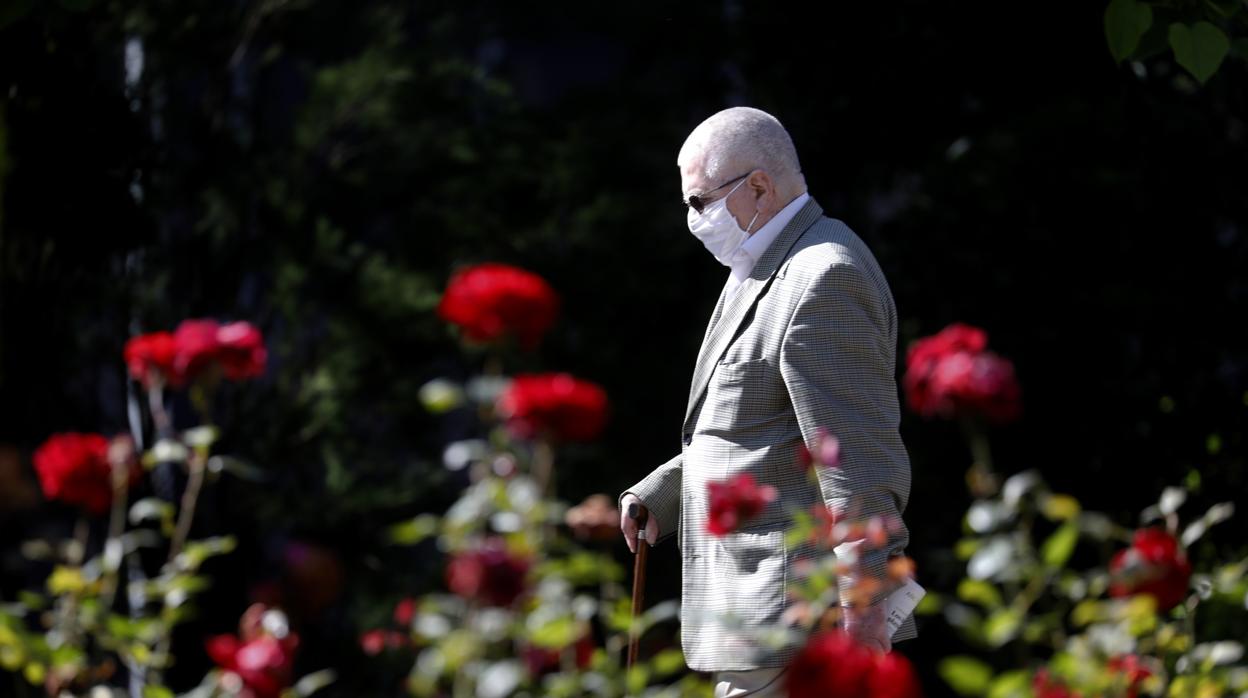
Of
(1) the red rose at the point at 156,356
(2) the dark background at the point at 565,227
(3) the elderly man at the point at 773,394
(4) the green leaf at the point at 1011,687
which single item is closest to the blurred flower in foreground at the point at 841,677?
(4) the green leaf at the point at 1011,687

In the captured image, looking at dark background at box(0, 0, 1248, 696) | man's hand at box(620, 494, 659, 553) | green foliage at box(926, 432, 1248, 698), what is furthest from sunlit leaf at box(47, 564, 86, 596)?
A: dark background at box(0, 0, 1248, 696)

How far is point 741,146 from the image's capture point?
2.83 meters

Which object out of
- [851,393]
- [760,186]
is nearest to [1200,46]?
[760,186]

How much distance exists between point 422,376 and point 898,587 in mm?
6251

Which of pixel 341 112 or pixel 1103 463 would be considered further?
pixel 341 112

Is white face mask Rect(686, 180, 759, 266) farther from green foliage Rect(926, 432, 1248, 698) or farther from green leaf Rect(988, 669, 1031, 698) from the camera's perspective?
green leaf Rect(988, 669, 1031, 698)

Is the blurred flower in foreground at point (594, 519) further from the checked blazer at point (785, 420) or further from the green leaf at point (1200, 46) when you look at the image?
the green leaf at point (1200, 46)

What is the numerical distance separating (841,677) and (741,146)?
55.3 inches

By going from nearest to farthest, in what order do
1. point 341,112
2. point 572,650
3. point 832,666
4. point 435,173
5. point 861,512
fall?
point 832,666 → point 572,650 → point 861,512 → point 341,112 → point 435,173

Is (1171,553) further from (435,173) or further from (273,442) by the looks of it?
(435,173)

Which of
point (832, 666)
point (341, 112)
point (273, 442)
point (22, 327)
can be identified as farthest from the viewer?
point (341, 112)

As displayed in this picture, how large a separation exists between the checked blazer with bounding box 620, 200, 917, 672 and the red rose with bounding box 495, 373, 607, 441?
2.33ft

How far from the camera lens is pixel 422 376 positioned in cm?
873

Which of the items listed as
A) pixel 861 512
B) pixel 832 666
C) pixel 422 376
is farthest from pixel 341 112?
pixel 832 666
